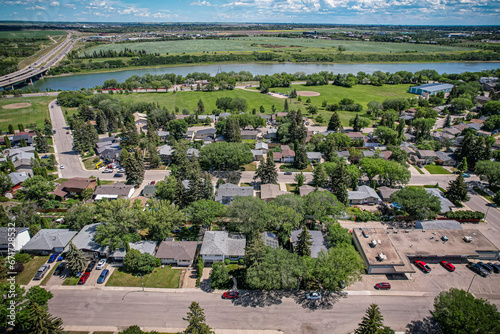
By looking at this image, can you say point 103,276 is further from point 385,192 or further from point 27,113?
point 27,113

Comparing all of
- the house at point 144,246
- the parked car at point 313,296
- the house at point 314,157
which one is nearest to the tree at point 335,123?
the house at point 314,157

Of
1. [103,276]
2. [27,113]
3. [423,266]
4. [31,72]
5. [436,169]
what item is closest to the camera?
[103,276]

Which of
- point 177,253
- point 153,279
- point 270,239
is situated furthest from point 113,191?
point 270,239

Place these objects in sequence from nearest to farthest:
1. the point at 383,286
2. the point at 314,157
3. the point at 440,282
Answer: the point at 383,286 → the point at 440,282 → the point at 314,157

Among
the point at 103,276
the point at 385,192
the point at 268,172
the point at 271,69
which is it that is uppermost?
the point at 271,69

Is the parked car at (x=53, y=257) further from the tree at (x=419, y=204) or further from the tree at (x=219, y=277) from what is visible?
the tree at (x=419, y=204)

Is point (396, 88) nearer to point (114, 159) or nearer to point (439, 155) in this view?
point (439, 155)

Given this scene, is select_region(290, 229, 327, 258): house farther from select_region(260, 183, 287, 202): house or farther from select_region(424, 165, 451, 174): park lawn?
select_region(424, 165, 451, 174): park lawn

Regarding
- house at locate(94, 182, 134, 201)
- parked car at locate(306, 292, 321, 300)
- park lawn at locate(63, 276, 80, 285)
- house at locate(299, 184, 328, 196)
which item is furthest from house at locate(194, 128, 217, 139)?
parked car at locate(306, 292, 321, 300)
